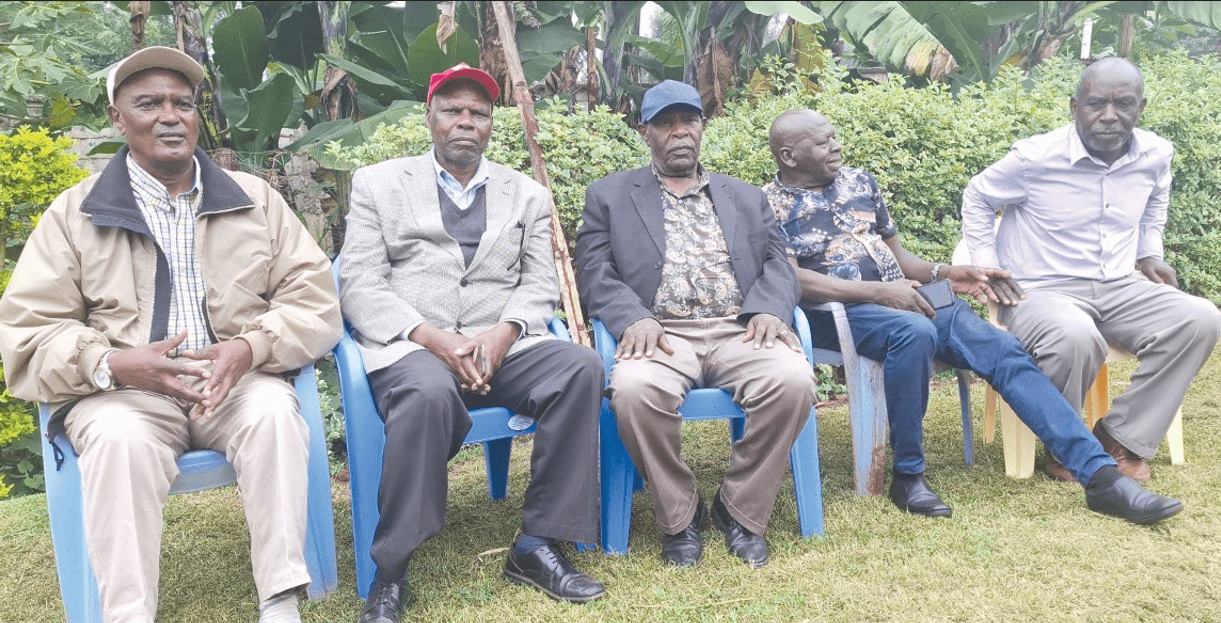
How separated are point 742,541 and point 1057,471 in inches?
60.2

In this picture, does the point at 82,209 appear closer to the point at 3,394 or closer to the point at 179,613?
the point at 179,613

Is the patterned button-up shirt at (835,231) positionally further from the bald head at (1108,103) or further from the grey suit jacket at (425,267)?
the grey suit jacket at (425,267)

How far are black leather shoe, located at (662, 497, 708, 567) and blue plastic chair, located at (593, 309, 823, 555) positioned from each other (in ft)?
0.51

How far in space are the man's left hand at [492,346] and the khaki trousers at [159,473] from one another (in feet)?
1.87

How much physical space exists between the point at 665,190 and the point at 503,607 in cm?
175

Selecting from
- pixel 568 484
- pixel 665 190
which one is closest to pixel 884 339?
pixel 665 190

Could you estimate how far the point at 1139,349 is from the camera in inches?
153

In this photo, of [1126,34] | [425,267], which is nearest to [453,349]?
[425,267]

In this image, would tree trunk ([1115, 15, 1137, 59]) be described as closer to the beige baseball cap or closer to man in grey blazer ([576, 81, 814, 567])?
man in grey blazer ([576, 81, 814, 567])

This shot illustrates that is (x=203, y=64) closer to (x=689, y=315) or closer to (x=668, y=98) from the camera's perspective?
(x=668, y=98)

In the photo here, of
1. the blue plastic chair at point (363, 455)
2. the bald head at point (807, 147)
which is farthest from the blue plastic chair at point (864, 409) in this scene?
the blue plastic chair at point (363, 455)

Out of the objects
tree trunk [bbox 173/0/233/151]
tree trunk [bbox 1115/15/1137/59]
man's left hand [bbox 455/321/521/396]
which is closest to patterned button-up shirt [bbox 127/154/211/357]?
man's left hand [bbox 455/321/521/396]

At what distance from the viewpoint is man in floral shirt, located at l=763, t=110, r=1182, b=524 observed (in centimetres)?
350

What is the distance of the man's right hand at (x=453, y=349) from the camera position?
308 centimetres
